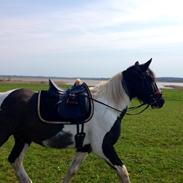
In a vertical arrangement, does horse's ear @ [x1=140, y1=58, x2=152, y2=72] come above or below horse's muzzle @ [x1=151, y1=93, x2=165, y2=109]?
above

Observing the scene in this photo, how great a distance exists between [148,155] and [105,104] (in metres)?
4.63

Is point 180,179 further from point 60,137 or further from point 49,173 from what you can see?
point 60,137

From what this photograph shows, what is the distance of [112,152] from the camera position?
6.15 metres

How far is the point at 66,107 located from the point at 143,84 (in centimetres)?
132

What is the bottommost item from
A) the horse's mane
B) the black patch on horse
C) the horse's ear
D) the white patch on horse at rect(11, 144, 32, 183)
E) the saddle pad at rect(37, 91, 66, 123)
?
the white patch on horse at rect(11, 144, 32, 183)

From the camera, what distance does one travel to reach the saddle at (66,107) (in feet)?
20.4

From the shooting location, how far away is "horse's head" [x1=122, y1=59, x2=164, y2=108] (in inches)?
256

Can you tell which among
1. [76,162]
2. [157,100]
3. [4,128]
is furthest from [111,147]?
[4,128]

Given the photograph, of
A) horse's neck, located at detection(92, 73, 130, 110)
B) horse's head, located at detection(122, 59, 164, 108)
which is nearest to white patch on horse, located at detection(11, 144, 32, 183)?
horse's neck, located at detection(92, 73, 130, 110)

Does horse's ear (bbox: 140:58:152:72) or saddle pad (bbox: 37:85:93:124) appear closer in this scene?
saddle pad (bbox: 37:85:93:124)

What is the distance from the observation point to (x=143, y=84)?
654 centimetres

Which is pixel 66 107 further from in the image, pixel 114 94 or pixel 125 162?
pixel 125 162

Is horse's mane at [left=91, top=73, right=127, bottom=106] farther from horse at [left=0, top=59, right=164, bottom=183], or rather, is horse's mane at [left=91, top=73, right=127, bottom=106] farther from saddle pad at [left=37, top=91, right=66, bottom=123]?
saddle pad at [left=37, top=91, right=66, bottom=123]

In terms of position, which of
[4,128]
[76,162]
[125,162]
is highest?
[4,128]
